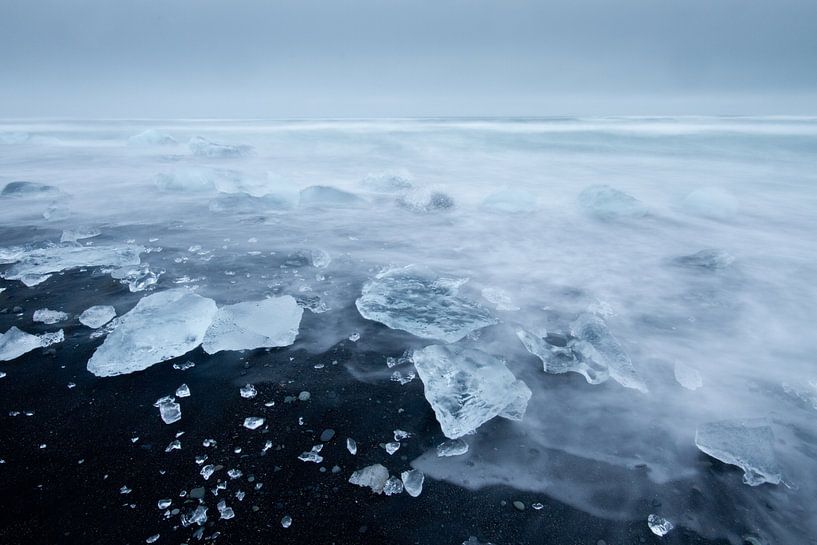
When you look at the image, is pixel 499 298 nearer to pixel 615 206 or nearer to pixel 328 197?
pixel 615 206

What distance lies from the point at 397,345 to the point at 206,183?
685cm

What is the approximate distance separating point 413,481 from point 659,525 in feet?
3.23

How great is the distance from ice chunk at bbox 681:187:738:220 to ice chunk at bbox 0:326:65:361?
8681 mm

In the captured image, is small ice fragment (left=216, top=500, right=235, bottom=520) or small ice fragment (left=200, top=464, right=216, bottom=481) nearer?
small ice fragment (left=216, top=500, right=235, bottom=520)

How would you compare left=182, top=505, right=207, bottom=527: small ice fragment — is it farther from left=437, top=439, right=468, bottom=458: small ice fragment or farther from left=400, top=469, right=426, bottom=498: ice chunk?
left=437, top=439, right=468, bottom=458: small ice fragment

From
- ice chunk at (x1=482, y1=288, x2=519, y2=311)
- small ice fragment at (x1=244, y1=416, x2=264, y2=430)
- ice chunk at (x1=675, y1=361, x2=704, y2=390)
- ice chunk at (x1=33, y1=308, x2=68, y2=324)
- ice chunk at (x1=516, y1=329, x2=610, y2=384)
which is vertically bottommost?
ice chunk at (x1=482, y1=288, x2=519, y2=311)

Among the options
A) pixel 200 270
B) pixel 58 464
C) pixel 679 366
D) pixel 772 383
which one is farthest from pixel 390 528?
pixel 200 270

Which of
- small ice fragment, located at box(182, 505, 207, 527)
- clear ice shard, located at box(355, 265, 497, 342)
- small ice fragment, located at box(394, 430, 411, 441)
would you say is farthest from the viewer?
clear ice shard, located at box(355, 265, 497, 342)

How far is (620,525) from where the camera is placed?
61.4 inches

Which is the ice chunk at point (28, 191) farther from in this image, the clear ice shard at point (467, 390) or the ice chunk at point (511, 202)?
the clear ice shard at point (467, 390)

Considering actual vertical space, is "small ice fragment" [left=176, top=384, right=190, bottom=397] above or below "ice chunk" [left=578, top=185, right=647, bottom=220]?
above

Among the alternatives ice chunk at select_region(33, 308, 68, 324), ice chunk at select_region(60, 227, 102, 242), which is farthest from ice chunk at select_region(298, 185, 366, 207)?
ice chunk at select_region(33, 308, 68, 324)

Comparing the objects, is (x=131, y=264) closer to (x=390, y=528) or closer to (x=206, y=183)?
(x=390, y=528)

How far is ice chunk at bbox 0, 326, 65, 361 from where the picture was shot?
7.70 feet
